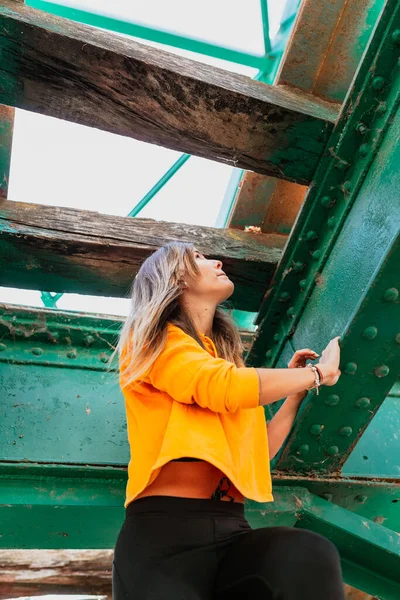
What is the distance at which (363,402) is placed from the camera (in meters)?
2.47

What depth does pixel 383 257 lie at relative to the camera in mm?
2094

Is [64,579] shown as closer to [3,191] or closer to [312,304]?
[312,304]

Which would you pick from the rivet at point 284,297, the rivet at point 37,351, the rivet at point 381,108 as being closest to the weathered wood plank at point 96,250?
the rivet at point 284,297

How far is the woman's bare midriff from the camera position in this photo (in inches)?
74.7

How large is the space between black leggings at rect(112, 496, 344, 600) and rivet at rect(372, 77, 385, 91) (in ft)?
5.41

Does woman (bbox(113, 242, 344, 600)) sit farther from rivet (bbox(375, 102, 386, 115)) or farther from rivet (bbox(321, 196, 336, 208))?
rivet (bbox(375, 102, 386, 115))

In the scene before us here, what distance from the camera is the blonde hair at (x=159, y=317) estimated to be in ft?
6.82

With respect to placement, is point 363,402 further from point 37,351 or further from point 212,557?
point 37,351

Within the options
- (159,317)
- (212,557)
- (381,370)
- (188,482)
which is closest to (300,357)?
(381,370)

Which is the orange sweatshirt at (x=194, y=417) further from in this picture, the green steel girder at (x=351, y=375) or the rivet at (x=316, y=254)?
the rivet at (x=316, y=254)

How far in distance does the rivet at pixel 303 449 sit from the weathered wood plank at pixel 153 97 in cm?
122

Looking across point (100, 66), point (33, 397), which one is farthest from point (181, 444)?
point (100, 66)

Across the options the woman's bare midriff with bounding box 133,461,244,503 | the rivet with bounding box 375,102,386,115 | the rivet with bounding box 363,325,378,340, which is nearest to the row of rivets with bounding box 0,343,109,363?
the woman's bare midriff with bounding box 133,461,244,503

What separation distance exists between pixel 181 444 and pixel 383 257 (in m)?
1.00
